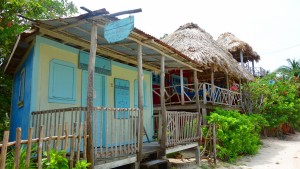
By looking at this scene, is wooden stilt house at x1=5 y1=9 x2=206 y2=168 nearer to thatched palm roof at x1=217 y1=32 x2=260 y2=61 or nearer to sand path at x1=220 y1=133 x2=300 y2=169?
sand path at x1=220 y1=133 x2=300 y2=169

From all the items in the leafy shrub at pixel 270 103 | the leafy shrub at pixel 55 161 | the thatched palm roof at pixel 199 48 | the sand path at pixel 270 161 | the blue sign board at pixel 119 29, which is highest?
the thatched palm roof at pixel 199 48

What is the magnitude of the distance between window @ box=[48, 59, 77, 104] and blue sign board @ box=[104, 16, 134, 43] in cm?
210

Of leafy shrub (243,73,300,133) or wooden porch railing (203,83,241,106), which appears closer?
wooden porch railing (203,83,241,106)

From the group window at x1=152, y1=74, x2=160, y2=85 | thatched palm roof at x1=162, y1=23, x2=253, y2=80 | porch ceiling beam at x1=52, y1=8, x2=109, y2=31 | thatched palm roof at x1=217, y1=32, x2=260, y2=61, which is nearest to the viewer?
porch ceiling beam at x1=52, y1=8, x2=109, y2=31

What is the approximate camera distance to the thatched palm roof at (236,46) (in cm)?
2150

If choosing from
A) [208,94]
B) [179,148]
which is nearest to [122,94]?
[179,148]

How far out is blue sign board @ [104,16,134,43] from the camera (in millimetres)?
4656

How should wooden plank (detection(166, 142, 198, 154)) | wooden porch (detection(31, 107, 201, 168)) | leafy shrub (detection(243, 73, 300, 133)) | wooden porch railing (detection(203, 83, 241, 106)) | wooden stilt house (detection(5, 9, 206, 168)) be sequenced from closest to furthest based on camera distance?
1. wooden porch (detection(31, 107, 201, 168))
2. wooden stilt house (detection(5, 9, 206, 168))
3. wooden plank (detection(166, 142, 198, 154))
4. wooden porch railing (detection(203, 83, 241, 106))
5. leafy shrub (detection(243, 73, 300, 133))

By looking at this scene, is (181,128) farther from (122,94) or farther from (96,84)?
(96,84)

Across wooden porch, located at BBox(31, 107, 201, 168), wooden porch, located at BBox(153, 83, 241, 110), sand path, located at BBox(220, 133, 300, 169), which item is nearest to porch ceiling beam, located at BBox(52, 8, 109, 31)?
wooden porch, located at BBox(31, 107, 201, 168)

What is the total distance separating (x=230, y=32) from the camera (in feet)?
77.6

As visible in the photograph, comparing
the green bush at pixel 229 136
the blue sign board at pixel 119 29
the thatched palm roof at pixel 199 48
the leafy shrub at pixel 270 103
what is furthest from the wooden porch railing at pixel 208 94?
the blue sign board at pixel 119 29

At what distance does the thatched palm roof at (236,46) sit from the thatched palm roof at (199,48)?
5886mm

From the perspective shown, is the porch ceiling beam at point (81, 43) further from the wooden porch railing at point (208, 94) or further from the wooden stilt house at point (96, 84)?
the wooden porch railing at point (208, 94)
